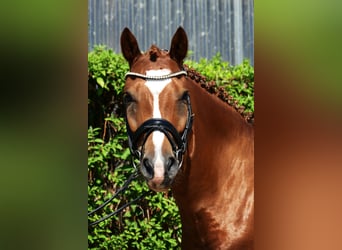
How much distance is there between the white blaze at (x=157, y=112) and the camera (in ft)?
6.67

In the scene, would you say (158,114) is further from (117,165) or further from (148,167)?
(117,165)

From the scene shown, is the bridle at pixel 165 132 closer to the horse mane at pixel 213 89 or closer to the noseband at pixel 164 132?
the noseband at pixel 164 132

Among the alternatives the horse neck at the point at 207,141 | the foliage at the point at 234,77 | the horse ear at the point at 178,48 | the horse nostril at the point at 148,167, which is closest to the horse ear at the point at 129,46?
the horse ear at the point at 178,48

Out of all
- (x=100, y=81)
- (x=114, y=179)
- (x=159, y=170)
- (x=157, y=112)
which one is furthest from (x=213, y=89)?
(x=114, y=179)

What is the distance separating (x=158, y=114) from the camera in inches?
81.8

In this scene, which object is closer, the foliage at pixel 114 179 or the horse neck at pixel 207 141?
the horse neck at pixel 207 141

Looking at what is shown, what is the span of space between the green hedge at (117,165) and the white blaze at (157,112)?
4.00ft

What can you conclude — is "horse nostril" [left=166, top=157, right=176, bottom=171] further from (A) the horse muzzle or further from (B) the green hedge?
(B) the green hedge

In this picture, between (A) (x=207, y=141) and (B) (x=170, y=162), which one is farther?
(A) (x=207, y=141)

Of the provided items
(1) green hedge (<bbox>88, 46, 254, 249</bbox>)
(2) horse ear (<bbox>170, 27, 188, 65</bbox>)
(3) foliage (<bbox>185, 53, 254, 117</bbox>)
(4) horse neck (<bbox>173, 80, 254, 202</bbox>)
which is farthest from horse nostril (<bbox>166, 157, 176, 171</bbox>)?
(3) foliage (<bbox>185, 53, 254, 117</bbox>)

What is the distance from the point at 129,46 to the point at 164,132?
51 centimetres

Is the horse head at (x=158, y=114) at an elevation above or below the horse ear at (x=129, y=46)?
below
